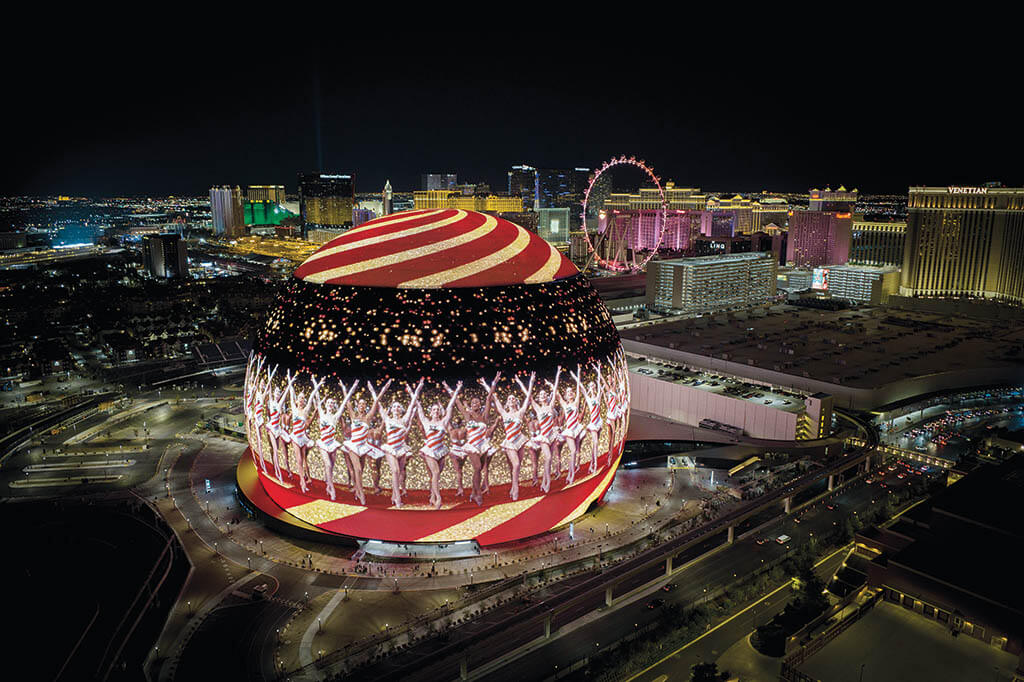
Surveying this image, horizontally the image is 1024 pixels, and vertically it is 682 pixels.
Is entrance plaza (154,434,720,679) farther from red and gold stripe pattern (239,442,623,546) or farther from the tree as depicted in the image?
the tree

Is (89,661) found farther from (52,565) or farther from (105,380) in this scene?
(105,380)

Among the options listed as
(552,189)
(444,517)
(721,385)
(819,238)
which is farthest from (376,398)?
(552,189)

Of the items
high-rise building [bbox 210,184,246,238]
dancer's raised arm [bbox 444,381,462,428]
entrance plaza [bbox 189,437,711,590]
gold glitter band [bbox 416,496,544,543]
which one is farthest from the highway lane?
high-rise building [bbox 210,184,246,238]

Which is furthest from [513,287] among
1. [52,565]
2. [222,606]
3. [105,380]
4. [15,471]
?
[105,380]

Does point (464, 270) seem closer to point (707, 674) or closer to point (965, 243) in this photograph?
point (707, 674)

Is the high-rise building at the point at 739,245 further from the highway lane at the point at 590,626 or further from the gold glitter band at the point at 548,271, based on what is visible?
the highway lane at the point at 590,626

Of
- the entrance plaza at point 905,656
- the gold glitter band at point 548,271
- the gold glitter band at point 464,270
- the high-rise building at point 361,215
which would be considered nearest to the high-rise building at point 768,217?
the high-rise building at point 361,215
